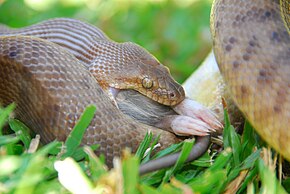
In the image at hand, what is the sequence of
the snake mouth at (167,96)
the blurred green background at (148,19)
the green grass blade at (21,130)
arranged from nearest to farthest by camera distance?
1. the green grass blade at (21,130)
2. the snake mouth at (167,96)
3. the blurred green background at (148,19)

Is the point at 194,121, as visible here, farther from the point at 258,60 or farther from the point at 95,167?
the point at 95,167

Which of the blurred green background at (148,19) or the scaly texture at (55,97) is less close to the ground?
the scaly texture at (55,97)

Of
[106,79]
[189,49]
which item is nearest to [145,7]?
[189,49]

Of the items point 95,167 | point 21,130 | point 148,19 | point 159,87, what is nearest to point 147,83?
point 159,87

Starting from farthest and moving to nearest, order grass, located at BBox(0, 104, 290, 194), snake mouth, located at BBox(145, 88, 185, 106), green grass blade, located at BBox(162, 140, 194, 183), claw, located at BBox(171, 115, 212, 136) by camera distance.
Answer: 1. snake mouth, located at BBox(145, 88, 185, 106)
2. claw, located at BBox(171, 115, 212, 136)
3. green grass blade, located at BBox(162, 140, 194, 183)
4. grass, located at BBox(0, 104, 290, 194)

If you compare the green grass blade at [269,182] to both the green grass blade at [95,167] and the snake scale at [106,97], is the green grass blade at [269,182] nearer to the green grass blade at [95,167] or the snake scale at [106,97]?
the snake scale at [106,97]

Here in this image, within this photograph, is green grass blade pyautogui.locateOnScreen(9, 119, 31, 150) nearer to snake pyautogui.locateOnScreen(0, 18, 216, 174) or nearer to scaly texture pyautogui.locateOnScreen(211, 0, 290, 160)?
snake pyautogui.locateOnScreen(0, 18, 216, 174)

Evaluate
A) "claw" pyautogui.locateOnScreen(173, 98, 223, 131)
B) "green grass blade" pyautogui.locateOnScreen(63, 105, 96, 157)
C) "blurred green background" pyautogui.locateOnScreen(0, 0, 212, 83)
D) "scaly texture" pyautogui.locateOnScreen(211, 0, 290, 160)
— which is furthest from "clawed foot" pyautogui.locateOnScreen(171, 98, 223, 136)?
"blurred green background" pyautogui.locateOnScreen(0, 0, 212, 83)

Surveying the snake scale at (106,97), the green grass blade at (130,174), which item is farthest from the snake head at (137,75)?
the green grass blade at (130,174)

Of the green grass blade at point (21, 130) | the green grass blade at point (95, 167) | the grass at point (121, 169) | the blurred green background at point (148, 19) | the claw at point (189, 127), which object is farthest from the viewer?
the blurred green background at point (148, 19)
